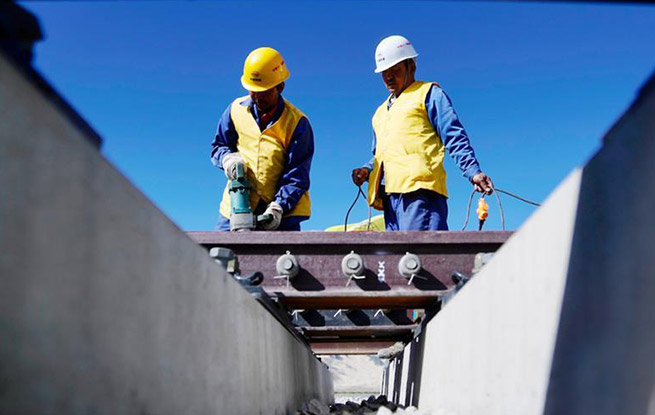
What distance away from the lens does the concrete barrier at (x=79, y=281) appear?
3.73 ft

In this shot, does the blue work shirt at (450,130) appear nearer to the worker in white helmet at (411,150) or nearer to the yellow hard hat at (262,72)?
the worker in white helmet at (411,150)

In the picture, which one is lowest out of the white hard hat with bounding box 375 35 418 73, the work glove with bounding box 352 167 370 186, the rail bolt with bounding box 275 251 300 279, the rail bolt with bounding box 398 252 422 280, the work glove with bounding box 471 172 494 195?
the rail bolt with bounding box 275 251 300 279

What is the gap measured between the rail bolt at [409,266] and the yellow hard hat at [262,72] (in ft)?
7.32

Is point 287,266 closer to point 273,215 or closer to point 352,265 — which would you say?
point 352,265

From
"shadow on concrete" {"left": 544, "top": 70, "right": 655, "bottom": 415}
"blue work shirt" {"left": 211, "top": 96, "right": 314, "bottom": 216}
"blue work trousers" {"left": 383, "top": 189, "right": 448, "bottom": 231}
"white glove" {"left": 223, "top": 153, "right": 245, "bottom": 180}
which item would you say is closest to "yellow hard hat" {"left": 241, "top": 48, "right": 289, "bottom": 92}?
"blue work shirt" {"left": 211, "top": 96, "right": 314, "bottom": 216}

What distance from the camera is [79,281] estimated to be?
127cm

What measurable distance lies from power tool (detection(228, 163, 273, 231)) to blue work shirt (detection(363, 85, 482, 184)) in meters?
1.52

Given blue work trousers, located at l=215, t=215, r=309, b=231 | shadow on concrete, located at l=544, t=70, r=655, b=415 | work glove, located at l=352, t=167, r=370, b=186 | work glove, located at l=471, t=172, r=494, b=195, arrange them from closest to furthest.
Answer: shadow on concrete, located at l=544, t=70, r=655, b=415, work glove, located at l=471, t=172, r=494, b=195, blue work trousers, located at l=215, t=215, r=309, b=231, work glove, located at l=352, t=167, r=370, b=186

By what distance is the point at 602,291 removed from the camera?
1.81m

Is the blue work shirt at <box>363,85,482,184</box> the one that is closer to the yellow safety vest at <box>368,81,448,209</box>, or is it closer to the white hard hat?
the yellow safety vest at <box>368,81,448,209</box>

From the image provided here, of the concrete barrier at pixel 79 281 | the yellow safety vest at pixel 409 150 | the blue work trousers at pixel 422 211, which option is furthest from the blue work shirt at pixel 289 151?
the concrete barrier at pixel 79 281

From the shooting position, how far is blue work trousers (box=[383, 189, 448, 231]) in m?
5.22

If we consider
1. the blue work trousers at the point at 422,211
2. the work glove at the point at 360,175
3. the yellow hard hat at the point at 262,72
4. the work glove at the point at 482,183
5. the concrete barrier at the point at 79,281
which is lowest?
the concrete barrier at the point at 79,281

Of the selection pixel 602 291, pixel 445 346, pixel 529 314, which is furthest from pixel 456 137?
pixel 602 291
